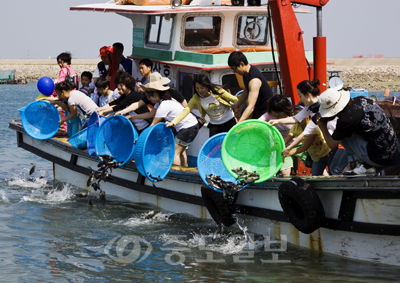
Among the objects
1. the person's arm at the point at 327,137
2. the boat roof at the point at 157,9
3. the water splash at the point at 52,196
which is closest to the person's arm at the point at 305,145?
the person's arm at the point at 327,137

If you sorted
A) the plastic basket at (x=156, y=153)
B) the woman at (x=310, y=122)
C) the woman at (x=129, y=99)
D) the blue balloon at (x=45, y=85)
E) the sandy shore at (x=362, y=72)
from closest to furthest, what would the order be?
the woman at (x=310, y=122), the plastic basket at (x=156, y=153), the woman at (x=129, y=99), the blue balloon at (x=45, y=85), the sandy shore at (x=362, y=72)

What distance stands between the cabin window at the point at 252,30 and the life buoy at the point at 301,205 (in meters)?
4.08

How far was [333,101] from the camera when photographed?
571 cm

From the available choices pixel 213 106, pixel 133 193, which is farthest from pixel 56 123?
pixel 213 106

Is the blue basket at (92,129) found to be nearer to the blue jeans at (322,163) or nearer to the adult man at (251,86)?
the adult man at (251,86)

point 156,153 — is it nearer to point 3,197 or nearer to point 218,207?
point 218,207

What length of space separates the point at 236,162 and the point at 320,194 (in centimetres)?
104

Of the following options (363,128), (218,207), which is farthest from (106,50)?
(363,128)

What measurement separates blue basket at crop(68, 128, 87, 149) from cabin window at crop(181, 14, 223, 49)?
231 centimetres

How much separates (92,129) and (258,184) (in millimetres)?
3298

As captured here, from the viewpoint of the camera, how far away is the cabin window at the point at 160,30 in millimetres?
9703

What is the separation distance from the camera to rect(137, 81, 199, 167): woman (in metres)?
8.01

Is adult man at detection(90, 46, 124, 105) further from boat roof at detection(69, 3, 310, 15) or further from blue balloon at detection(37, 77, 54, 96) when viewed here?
blue balloon at detection(37, 77, 54, 96)

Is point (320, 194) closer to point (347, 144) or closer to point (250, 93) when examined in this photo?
point (347, 144)
